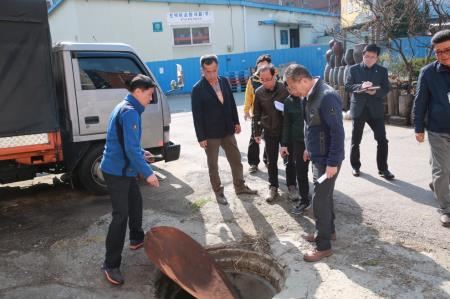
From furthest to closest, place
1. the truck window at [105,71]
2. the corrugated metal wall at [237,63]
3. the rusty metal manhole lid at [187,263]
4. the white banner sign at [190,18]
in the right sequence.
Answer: the white banner sign at [190,18] → the corrugated metal wall at [237,63] → the truck window at [105,71] → the rusty metal manhole lid at [187,263]

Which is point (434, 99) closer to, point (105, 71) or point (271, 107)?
point (271, 107)

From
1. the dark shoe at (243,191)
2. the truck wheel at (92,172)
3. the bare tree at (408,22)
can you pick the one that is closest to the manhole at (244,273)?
the dark shoe at (243,191)

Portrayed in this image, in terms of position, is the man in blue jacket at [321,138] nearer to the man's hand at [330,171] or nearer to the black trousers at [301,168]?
the man's hand at [330,171]

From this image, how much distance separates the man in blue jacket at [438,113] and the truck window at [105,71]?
11.7 feet

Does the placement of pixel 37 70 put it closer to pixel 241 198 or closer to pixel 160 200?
pixel 160 200

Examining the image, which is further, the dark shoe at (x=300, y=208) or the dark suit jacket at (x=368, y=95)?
the dark suit jacket at (x=368, y=95)

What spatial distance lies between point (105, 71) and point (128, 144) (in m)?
2.69

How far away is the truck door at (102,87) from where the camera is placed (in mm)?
5555

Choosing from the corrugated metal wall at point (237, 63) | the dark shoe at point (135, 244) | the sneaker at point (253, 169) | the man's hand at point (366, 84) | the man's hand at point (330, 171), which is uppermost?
the corrugated metal wall at point (237, 63)

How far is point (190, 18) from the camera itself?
2223 centimetres

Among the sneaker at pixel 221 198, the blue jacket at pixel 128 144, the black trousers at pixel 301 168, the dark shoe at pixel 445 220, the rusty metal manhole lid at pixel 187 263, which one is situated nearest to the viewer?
the blue jacket at pixel 128 144

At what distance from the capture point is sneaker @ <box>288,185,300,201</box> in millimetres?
5188

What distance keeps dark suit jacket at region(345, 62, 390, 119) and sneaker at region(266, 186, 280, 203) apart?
61.8 inches

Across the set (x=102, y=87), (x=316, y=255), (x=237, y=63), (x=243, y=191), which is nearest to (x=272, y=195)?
(x=243, y=191)
